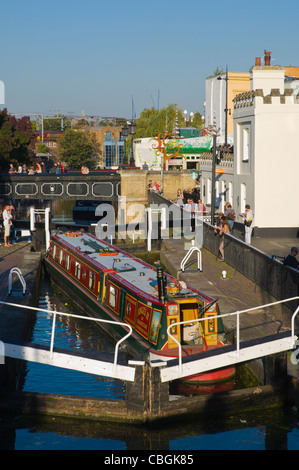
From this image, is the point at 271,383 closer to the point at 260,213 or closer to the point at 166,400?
the point at 166,400

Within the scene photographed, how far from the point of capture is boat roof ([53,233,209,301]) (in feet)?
56.1

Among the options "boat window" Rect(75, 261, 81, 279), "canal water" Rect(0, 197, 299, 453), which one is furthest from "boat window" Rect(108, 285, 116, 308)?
"canal water" Rect(0, 197, 299, 453)

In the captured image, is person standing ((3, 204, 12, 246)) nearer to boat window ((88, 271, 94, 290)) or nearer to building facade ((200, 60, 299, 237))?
boat window ((88, 271, 94, 290))

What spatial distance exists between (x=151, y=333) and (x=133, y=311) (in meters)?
1.49

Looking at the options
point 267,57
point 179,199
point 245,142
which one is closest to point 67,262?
point 245,142

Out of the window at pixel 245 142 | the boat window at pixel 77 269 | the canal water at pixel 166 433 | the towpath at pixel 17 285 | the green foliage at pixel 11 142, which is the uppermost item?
the green foliage at pixel 11 142

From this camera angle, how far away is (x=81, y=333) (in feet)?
67.8

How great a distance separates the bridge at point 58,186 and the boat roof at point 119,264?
21.4 meters

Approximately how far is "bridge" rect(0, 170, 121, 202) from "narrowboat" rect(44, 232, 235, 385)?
25061 mm

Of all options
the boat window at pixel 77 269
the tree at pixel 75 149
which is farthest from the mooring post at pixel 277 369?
the tree at pixel 75 149

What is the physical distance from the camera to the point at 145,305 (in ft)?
52.2

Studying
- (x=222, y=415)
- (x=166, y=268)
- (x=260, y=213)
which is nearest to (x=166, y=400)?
(x=222, y=415)

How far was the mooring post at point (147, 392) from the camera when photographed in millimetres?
12773

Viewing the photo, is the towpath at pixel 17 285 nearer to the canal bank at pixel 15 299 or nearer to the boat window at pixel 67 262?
the canal bank at pixel 15 299
